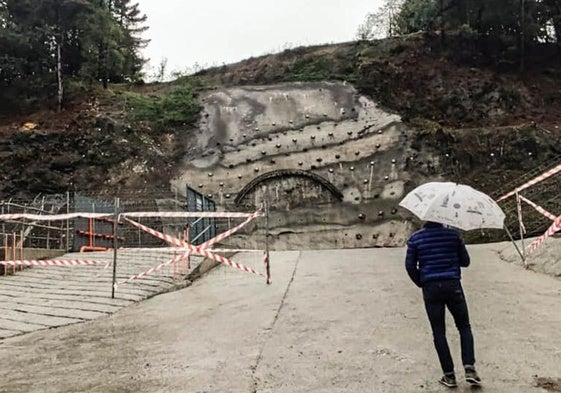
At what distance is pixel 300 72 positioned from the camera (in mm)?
37000

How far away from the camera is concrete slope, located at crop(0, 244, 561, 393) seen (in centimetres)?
534

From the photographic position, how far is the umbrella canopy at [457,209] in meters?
4.76

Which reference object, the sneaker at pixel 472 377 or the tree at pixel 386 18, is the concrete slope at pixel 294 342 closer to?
the sneaker at pixel 472 377

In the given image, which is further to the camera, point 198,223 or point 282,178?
point 282,178

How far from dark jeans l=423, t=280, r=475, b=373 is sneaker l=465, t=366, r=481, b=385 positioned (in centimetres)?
7

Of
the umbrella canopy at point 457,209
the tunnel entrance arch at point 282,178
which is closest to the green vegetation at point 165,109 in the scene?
the tunnel entrance arch at point 282,178

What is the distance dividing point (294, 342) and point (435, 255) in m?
2.38

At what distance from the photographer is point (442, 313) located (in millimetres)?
5008

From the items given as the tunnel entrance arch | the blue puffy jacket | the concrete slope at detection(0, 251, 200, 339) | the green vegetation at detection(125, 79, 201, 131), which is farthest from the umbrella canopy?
the green vegetation at detection(125, 79, 201, 131)

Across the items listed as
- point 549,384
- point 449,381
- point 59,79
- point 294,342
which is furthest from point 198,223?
point 59,79

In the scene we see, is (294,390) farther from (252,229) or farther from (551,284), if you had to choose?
(252,229)

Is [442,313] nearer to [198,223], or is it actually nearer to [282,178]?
[198,223]

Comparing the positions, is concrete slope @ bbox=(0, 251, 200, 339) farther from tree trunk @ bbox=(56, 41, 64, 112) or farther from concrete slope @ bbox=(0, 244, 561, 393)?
tree trunk @ bbox=(56, 41, 64, 112)

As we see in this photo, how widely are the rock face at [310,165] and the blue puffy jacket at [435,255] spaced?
19264 mm
